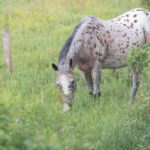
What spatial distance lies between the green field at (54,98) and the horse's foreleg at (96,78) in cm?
15

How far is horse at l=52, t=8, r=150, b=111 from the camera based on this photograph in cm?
903

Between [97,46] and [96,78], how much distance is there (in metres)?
0.57

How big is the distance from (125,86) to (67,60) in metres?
2.36

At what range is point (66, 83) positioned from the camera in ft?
28.9

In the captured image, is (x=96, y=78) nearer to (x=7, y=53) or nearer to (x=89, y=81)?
(x=89, y=81)

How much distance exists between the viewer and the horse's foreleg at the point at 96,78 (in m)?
10.00

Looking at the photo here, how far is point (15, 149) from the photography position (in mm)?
4395

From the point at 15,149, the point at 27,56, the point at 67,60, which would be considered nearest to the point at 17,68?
the point at 27,56

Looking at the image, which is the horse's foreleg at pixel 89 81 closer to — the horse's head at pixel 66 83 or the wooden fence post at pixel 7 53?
the horse's head at pixel 66 83

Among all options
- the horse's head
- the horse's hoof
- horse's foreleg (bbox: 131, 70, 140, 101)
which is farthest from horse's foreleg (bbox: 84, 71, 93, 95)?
the horse's hoof

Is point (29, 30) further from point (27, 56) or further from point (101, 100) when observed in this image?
point (101, 100)

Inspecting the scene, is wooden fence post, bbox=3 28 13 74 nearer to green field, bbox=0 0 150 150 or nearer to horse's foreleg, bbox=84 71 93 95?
green field, bbox=0 0 150 150

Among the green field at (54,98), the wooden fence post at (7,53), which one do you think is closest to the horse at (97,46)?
the green field at (54,98)

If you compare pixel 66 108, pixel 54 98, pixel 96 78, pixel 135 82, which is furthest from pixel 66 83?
pixel 135 82
